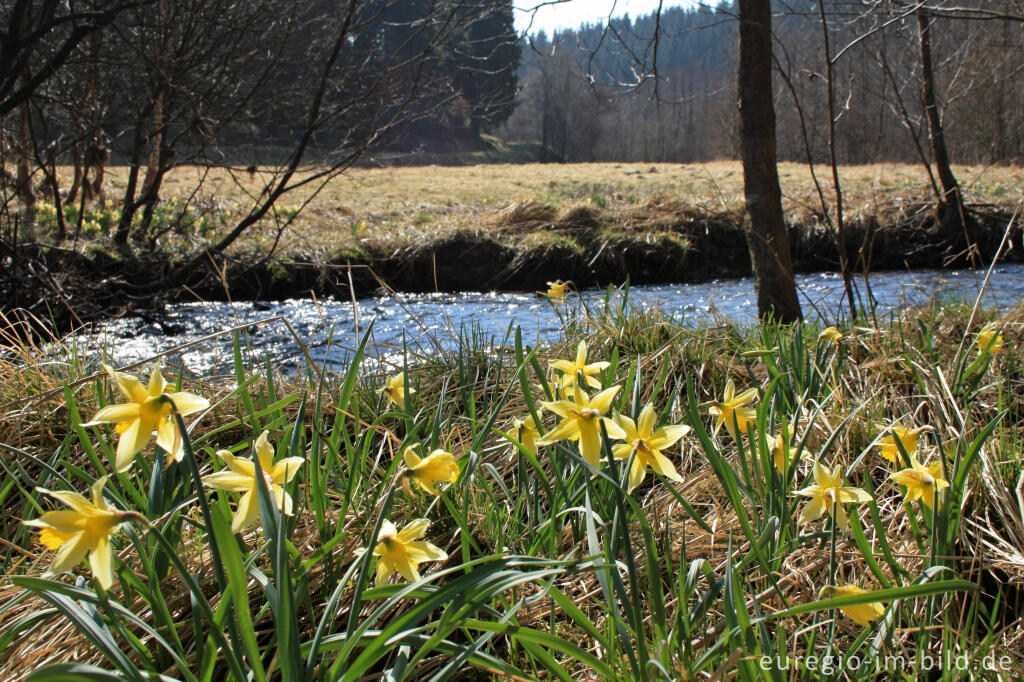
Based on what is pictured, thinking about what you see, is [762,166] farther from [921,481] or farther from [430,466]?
[430,466]

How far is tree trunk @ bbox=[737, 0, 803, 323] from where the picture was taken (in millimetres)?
3070

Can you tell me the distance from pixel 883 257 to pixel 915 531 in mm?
8945

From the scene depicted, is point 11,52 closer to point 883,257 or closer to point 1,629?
point 1,629

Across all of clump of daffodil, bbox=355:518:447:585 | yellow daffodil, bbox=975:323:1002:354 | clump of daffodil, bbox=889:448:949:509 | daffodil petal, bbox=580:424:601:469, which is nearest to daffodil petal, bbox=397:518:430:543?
clump of daffodil, bbox=355:518:447:585

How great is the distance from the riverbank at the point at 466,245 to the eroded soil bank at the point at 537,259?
19mm

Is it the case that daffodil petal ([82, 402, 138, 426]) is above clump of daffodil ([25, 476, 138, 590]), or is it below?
above

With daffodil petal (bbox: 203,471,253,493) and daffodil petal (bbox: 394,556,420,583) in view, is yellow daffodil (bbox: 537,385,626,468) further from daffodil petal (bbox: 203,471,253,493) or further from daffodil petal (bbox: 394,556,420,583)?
daffodil petal (bbox: 203,471,253,493)

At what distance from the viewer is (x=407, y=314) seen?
5734mm

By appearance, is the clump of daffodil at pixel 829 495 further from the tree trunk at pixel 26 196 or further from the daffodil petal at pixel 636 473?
the tree trunk at pixel 26 196

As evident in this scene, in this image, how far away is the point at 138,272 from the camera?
6422 mm

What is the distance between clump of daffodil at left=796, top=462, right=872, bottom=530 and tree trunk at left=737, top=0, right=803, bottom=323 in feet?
7.17

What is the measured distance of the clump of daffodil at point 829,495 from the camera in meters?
1.02

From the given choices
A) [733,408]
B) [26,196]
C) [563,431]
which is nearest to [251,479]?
[563,431]

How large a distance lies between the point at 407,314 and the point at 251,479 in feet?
16.0
